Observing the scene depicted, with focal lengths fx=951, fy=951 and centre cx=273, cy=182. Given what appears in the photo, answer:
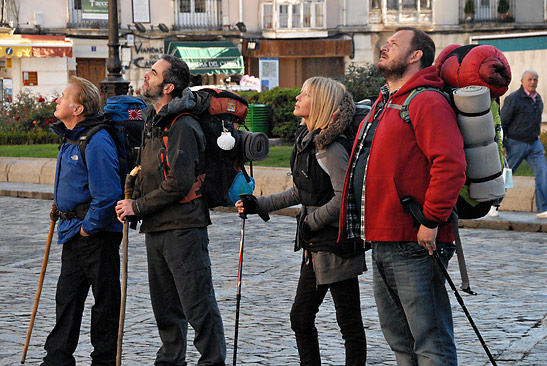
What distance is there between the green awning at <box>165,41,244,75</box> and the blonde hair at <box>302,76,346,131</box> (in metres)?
37.5

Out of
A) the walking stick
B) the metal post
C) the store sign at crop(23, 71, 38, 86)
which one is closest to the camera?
the walking stick

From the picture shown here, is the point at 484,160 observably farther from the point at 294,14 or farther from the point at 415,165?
the point at 294,14

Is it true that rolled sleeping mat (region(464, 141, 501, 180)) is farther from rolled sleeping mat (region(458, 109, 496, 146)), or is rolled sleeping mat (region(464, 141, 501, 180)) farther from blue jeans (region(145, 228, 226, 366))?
blue jeans (region(145, 228, 226, 366))

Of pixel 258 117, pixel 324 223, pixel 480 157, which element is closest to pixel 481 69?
pixel 480 157

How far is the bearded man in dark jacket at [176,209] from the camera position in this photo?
509 centimetres

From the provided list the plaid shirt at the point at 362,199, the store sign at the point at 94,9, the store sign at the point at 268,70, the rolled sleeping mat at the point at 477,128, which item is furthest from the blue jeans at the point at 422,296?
the store sign at the point at 268,70

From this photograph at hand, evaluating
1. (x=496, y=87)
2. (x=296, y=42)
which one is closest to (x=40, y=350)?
(x=496, y=87)

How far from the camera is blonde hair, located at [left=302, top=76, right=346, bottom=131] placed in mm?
5051

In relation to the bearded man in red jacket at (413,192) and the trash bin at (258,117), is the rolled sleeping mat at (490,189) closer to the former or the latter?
the bearded man in red jacket at (413,192)

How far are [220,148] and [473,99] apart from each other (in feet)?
5.37

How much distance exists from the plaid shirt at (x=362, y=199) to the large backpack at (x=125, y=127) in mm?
1539

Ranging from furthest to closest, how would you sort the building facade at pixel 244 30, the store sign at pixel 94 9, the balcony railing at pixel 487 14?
1. the balcony railing at pixel 487 14
2. the store sign at pixel 94 9
3. the building facade at pixel 244 30

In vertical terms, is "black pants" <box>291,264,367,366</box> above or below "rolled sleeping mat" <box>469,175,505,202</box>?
below

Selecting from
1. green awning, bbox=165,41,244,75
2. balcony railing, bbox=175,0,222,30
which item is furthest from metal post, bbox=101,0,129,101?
balcony railing, bbox=175,0,222,30
